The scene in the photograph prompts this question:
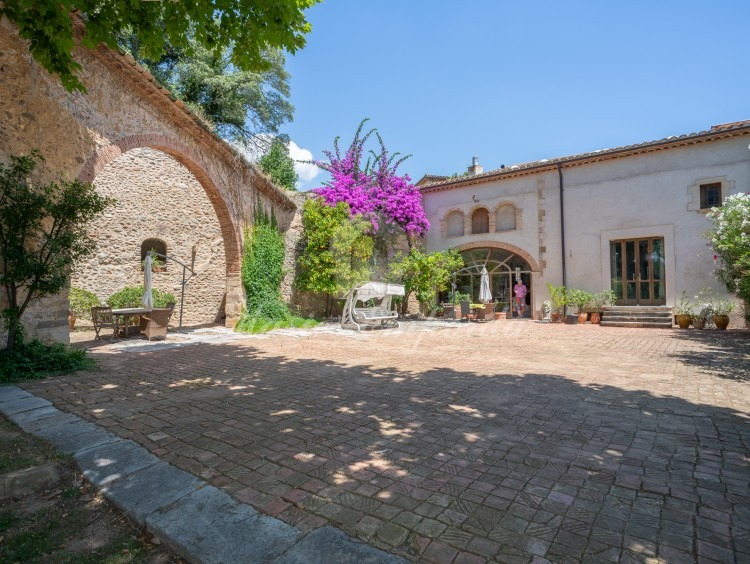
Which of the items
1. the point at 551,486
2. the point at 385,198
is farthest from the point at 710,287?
the point at 551,486

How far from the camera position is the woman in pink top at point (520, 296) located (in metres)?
15.7

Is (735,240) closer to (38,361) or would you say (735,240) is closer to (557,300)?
(557,300)

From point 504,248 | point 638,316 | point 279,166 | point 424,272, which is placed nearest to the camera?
point 638,316

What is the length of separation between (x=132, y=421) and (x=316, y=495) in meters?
2.17

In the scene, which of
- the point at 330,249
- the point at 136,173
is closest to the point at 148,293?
the point at 136,173

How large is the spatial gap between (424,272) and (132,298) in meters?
9.93

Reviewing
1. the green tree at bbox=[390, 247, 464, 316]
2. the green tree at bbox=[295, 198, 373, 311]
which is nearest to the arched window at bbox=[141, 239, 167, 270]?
the green tree at bbox=[295, 198, 373, 311]

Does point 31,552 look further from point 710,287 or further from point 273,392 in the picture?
point 710,287

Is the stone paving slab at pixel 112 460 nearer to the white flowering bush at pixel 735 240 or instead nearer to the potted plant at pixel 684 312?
the white flowering bush at pixel 735 240

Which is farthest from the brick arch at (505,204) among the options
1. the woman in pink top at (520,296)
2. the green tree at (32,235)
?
the green tree at (32,235)

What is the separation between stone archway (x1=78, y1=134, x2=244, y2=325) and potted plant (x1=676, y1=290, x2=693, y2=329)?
13.1 meters

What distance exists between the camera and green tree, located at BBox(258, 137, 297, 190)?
20.9 meters

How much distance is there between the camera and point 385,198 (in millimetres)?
16312

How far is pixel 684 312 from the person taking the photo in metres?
12.6
